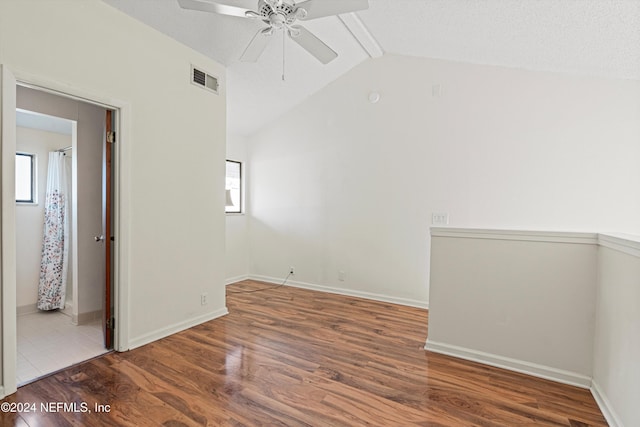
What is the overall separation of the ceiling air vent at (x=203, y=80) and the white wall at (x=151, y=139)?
0.19 feet

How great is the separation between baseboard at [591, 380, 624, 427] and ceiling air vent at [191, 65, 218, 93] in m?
4.06

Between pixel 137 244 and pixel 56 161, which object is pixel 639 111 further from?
pixel 56 161

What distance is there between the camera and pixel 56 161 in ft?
11.6

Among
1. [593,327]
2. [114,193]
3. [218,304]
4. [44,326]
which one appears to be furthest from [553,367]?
[44,326]

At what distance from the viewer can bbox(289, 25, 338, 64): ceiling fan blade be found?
83.5 inches

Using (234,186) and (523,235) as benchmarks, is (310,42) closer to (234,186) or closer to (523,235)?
(523,235)

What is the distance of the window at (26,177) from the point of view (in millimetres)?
3482

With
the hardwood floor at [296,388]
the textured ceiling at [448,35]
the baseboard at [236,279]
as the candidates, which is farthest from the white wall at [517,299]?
the baseboard at [236,279]

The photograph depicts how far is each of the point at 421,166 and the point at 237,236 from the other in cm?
308

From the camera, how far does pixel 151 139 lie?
8.77 feet

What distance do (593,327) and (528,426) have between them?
913 millimetres

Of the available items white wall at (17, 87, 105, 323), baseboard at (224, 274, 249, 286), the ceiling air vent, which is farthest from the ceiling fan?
baseboard at (224, 274, 249, 286)

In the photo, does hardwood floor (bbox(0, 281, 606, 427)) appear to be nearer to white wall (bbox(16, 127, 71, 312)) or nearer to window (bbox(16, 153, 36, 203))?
white wall (bbox(16, 127, 71, 312))

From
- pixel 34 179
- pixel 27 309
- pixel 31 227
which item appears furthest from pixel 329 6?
pixel 27 309
